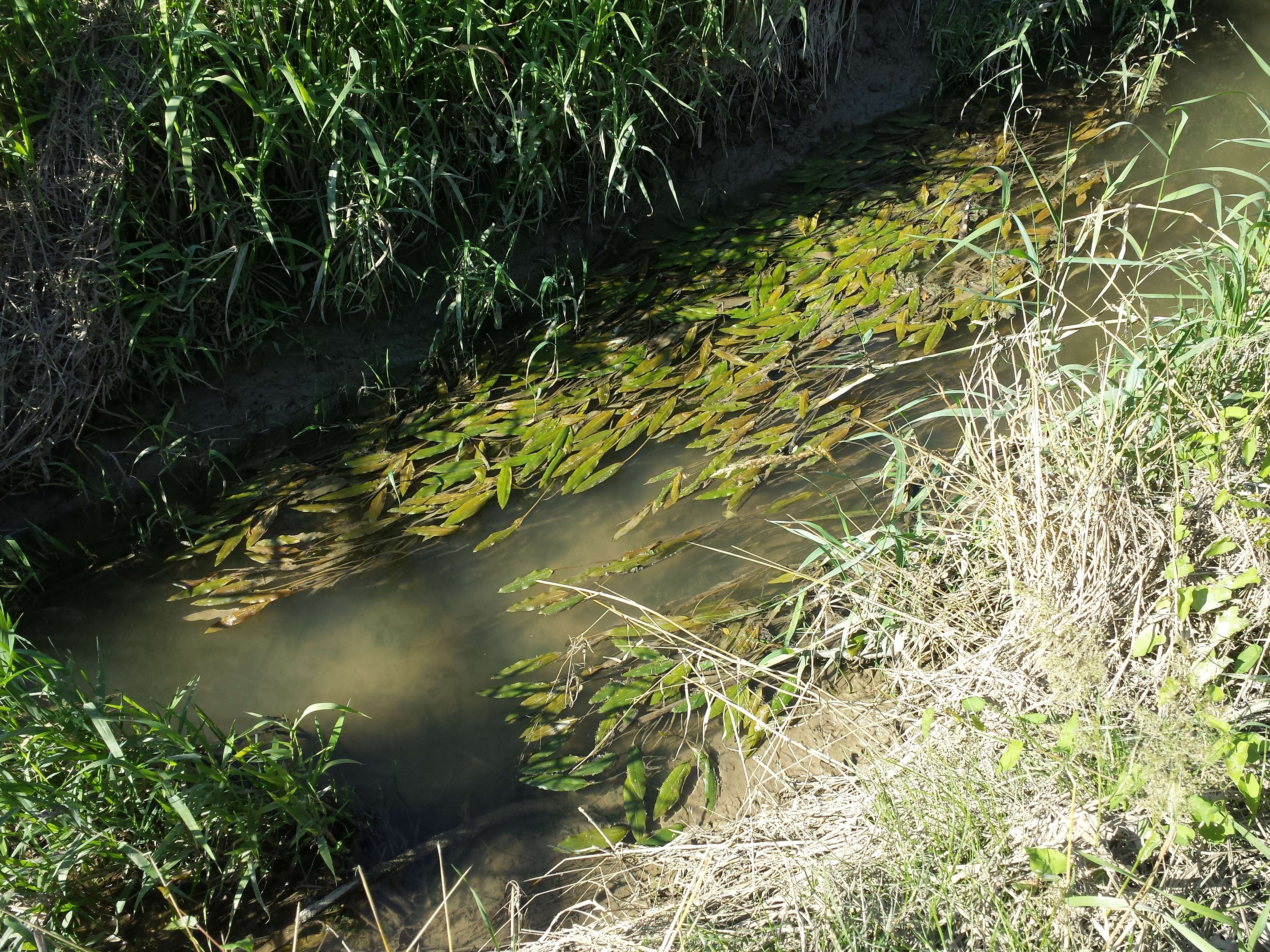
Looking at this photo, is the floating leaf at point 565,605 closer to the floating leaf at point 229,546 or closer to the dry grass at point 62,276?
the floating leaf at point 229,546

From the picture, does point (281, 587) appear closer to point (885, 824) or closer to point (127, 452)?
point (127, 452)

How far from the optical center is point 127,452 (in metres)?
3.26

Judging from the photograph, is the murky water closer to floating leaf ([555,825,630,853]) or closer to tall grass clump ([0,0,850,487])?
floating leaf ([555,825,630,853])

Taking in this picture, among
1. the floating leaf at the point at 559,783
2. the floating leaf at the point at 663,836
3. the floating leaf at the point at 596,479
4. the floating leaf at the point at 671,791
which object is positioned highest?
the floating leaf at the point at 596,479


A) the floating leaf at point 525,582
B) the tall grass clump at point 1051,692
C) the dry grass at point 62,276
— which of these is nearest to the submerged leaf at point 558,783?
the tall grass clump at point 1051,692

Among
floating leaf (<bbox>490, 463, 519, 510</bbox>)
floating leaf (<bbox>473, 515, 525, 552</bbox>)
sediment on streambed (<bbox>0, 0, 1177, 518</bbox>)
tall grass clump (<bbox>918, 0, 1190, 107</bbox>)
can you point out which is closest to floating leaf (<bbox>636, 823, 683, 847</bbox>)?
floating leaf (<bbox>473, 515, 525, 552</bbox>)

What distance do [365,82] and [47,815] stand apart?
2.59m

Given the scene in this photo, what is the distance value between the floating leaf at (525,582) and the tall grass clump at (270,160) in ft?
3.95

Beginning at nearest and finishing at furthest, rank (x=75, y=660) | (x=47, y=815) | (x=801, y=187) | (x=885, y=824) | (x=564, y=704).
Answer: (x=885, y=824) → (x=47, y=815) → (x=564, y=704) → (x=75, y=660) → (x=801, y=187)

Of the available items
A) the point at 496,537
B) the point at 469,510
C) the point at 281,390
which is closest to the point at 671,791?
the point at 496,537

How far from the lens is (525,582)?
2785 mm

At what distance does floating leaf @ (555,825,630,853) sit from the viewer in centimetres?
207

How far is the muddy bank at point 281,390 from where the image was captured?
10.5ft

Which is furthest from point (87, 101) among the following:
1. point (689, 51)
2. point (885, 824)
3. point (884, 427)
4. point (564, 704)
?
point (885, 824)
